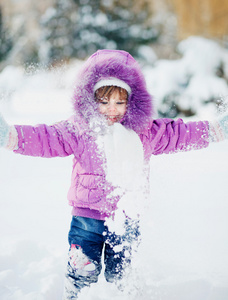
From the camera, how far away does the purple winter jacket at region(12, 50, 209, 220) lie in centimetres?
138

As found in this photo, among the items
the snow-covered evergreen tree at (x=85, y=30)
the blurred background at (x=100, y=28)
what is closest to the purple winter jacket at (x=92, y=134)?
the blurred background at (x=100, y=28)

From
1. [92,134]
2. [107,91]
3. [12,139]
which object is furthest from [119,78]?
[12,139]

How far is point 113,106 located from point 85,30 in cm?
781

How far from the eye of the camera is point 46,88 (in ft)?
10.4

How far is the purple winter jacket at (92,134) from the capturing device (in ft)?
4.53

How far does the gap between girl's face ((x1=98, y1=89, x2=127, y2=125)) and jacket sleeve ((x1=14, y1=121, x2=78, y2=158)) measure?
16 centimetres

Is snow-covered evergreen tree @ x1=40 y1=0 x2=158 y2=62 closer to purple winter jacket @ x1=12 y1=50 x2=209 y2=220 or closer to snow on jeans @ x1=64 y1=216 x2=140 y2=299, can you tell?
purple winter jacket @ x1=12 y1=50 x2=209 y2=220

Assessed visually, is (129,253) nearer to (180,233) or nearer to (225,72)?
(180,233)

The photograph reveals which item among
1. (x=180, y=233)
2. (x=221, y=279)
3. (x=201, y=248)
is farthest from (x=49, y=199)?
(x=221, y=279)

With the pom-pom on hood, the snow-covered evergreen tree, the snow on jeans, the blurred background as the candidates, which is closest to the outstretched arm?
the pom-pom on hood

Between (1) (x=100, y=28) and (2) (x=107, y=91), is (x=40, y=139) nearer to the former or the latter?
(2) (x=107, y=91)

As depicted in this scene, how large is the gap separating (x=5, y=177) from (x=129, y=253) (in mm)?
1666

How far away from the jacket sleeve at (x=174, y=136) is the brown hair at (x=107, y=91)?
20 cm

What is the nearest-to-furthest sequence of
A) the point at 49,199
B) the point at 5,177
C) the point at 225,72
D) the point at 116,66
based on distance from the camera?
the point at 116,66, the point at 49,199, the point at 5,177, the point at 225,72
